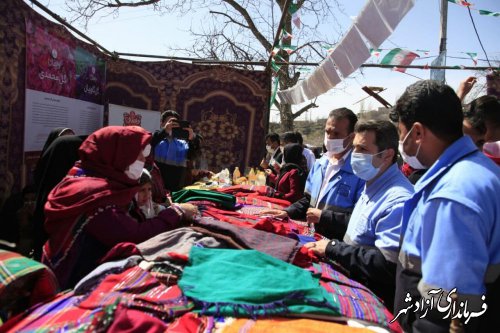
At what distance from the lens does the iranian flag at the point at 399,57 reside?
4977 millimetres

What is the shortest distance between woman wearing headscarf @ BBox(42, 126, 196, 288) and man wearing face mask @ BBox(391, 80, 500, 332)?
1.34m

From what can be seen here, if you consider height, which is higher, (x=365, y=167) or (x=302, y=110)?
(x=302, y=110)

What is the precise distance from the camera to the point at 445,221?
1.12 m

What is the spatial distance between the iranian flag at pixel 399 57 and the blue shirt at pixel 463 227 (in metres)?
4.24

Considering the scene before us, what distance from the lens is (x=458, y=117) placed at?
52.6 inches

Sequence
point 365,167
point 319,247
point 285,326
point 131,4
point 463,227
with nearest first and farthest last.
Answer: point 463,227 → point 285,326 → point 319,247 → point 365,167 → point 131,4

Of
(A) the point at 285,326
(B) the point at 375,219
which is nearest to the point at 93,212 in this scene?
(A) the point at 285,326

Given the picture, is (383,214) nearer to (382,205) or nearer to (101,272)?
(382,205)

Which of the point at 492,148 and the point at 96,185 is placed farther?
the point at 492,148

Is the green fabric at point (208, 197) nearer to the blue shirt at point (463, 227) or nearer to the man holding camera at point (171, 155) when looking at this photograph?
the man holding camera at point (171, 155)

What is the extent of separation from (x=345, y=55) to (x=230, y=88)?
374cm

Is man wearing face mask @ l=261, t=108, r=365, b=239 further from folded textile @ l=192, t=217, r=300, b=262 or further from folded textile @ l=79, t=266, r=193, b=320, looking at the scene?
folded textile @ l=79, t=266, r=193, b=320

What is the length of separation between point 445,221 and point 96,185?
163 centimetres

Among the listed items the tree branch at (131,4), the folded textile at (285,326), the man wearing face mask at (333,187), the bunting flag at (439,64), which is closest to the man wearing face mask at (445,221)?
the folded textile at (285,326)
